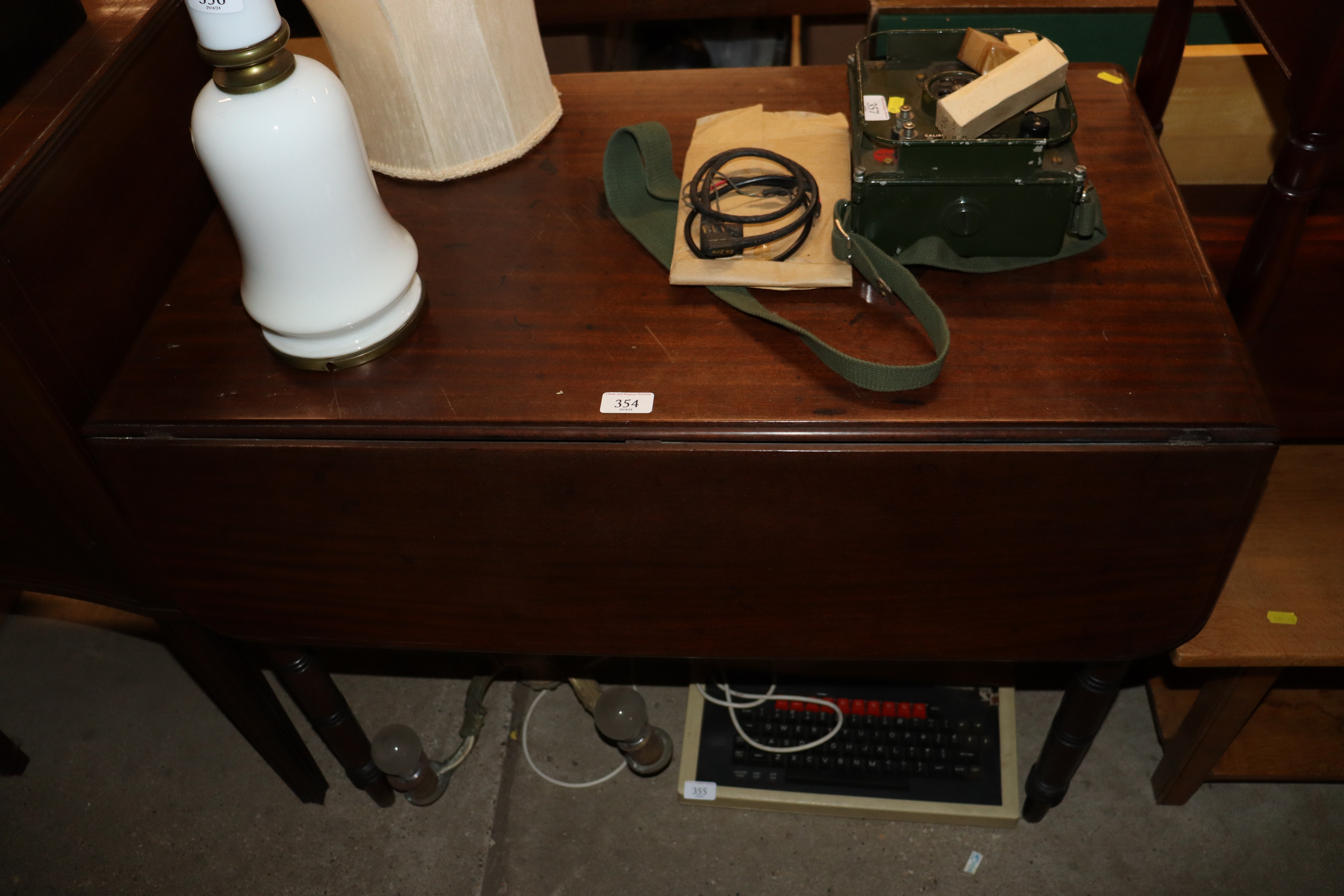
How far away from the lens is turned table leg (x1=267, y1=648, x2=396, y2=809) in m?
1.25

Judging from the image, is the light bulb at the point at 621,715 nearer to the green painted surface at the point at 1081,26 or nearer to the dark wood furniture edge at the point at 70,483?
the dark wood furniture edge at the point at 70,483

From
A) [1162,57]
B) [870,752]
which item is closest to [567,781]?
[870,752]

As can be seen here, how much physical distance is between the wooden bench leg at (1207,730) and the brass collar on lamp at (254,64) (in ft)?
3.94

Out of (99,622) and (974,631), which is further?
(99,622)

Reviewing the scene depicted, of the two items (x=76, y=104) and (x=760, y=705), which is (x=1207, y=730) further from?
(x=76, y=104)

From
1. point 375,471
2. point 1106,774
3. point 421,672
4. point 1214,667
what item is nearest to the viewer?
point 375,471

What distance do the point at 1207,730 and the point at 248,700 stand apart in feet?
4.10

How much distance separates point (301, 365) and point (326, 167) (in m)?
0.20

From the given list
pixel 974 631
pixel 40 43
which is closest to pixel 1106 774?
pixel 974 631

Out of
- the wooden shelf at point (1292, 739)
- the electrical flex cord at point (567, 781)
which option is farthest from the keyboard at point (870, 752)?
the wooden shelf at point (1292, 739)

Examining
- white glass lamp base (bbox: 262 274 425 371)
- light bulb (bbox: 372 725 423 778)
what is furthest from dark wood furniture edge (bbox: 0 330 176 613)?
light bulb (bbox: 372 725 423 778)

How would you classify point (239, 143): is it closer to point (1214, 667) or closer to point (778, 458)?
point (778, 458)

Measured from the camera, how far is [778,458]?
89 cm

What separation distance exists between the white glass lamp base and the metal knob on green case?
56cm
